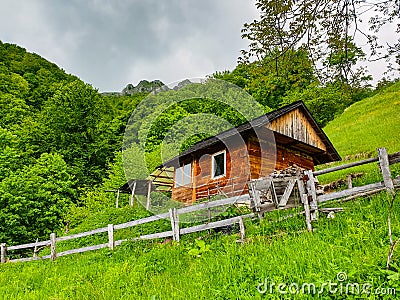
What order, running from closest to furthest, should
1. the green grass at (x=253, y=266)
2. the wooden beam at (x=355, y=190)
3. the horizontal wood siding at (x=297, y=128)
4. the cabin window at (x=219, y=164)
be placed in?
the green grass at (x=253, y=266)
the wooden beam at (x=355, y=190)
the horizontal wood siding at (x=297, y=128)
the cabin window at (x=219, y=164)

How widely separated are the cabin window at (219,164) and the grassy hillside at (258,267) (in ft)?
26.1

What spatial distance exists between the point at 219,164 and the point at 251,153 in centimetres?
210

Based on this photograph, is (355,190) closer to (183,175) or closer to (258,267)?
(258,267)

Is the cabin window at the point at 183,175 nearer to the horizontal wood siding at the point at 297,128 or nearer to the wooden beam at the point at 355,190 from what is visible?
the horizontal wood siding at the point at 297,128

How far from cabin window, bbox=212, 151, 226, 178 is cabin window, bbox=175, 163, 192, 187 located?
2195mm

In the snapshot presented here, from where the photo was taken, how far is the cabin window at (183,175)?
21138 millimetres

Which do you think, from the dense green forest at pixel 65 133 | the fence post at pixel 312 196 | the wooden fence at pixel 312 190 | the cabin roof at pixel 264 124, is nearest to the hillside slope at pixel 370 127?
the cabin roof at pixel 264 124

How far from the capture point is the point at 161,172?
2475 centimetres

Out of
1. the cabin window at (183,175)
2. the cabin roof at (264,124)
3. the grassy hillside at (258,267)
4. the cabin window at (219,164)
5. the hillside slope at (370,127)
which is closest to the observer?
the grassy hillside at (258,267)

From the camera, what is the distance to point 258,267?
5.62 m

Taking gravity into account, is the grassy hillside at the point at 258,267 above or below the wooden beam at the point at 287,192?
below

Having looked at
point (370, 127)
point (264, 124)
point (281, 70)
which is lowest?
point (281, 70)

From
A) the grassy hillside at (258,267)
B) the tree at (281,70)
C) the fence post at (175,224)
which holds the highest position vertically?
the tree at (281,70)

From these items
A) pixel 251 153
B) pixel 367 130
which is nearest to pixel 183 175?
pixel 251 153
